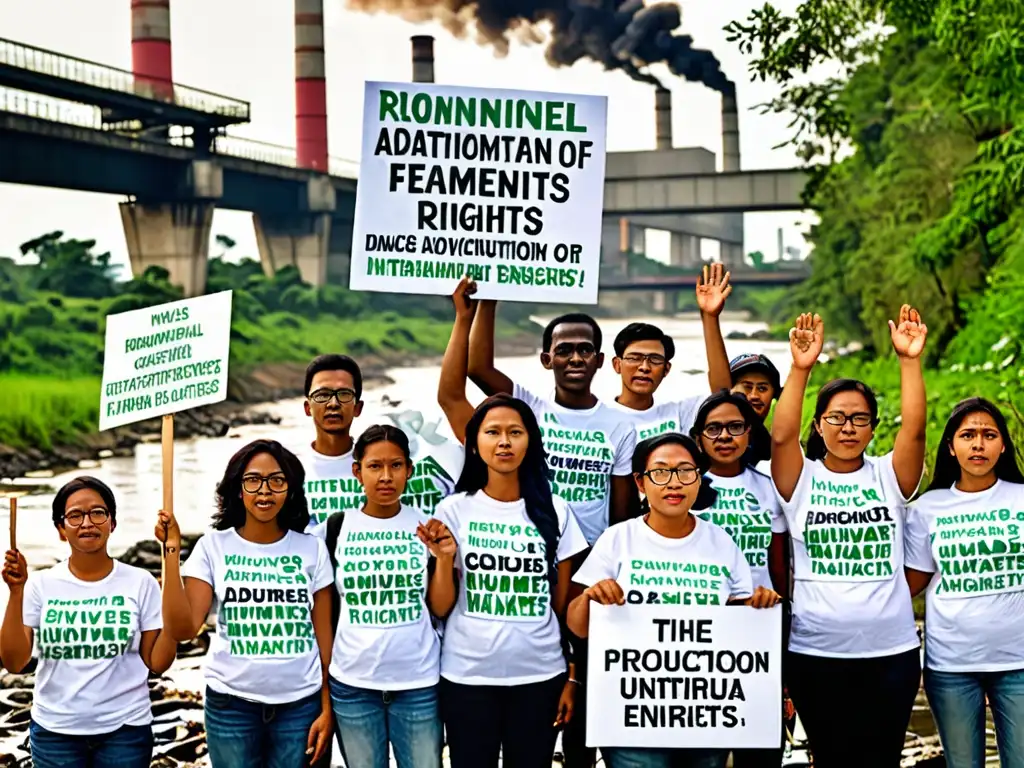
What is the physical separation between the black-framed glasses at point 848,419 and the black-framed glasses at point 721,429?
0.27 meters

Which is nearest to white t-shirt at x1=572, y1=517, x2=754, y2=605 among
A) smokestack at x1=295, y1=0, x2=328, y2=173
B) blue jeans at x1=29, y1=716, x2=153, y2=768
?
blue jeans at x1=29, y1=716, x2=153, y2=768

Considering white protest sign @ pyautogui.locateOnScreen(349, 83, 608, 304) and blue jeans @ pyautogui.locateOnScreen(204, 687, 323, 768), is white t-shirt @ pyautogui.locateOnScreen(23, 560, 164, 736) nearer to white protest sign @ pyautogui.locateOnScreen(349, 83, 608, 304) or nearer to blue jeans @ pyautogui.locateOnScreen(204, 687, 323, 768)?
blue jeans @ pyautogui.locateOnScreen(204, 687, 323, 768)

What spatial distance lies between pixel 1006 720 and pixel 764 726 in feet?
2.42

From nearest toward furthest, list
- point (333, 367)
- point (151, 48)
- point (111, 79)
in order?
1. point (333, 367)
2. point (111, 79)
3. point (151, 48)

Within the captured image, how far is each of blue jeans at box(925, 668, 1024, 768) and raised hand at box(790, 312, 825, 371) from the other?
3.27 feet

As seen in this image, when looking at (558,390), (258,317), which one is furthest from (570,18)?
(558,390)

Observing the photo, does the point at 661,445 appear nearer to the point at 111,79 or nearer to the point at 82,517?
the point at 82,517

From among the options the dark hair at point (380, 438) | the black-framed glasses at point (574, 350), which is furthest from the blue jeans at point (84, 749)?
the black-framed glasses at point (574, 350)

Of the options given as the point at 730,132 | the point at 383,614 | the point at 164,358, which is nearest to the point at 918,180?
the point at 730,132

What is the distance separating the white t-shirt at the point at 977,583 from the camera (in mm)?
4410

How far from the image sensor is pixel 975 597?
175 inches

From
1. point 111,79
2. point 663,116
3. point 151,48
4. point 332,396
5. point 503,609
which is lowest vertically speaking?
point 503,609

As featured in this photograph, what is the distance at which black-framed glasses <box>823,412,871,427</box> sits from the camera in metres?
4.46

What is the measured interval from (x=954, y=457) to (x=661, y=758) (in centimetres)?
126
